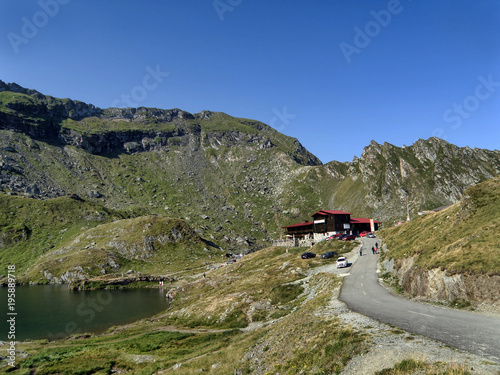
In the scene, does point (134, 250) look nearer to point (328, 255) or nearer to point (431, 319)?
point (328, 255)

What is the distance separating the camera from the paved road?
58.6 feet

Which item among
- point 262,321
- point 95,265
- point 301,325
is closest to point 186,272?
point 95,265

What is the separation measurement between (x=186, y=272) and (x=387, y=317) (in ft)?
355

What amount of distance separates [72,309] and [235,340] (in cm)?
6322

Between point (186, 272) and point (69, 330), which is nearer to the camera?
point (69, 330)

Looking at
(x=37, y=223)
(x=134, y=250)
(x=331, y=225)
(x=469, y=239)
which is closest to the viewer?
(x=469, y=239)

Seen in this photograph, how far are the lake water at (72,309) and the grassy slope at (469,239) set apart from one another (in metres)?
63.5

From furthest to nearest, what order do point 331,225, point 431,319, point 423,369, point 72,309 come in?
1. point 331,225
2. point 72,309
3. point 431,319
4. point 423,369

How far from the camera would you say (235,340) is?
3534 centimetres

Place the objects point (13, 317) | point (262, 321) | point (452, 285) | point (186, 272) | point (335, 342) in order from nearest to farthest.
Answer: point (335, 342) < point (452, 285) < point (262, 321) < point (13, 317) < point (186, 272)

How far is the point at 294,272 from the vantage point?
204 ft

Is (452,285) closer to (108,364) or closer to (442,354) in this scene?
(442,354)

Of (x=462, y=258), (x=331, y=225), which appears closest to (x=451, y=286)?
(x=462, y=258)

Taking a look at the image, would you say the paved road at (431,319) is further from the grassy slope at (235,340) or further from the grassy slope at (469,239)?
the grassy slope at (469,239)
